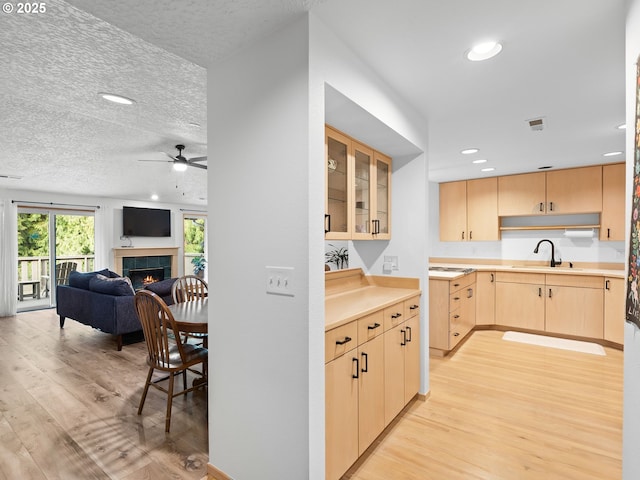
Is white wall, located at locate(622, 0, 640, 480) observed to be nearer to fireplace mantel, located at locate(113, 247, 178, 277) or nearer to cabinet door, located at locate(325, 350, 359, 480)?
cabinet door, located at locate(325, 350, 359, 480)

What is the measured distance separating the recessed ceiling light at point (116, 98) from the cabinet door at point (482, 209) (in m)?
→ 4.80

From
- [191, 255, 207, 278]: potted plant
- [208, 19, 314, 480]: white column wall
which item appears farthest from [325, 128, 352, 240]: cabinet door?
[191, 255, 207, 278]: potted plant

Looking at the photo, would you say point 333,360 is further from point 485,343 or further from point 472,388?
point 485,343

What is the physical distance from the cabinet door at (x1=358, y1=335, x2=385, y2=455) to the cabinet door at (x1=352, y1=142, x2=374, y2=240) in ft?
2.44

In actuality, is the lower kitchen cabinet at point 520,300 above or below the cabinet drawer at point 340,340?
below

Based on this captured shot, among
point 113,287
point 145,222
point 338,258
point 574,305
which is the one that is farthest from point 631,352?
point 145,222

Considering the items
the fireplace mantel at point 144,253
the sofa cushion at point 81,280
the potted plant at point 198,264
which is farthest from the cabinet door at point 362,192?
the potted plant at point 198,264

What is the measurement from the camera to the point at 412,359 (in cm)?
261

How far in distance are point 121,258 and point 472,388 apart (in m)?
7.78

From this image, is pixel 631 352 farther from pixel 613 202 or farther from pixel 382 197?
pixel 613 202

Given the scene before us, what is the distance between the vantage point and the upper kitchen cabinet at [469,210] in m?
5.21

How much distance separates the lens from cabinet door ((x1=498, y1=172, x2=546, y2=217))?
15.9 ft

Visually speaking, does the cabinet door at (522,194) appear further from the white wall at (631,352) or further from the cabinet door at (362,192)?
the white wall at (631,352)

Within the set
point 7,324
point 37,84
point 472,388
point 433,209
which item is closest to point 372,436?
point 472,388
